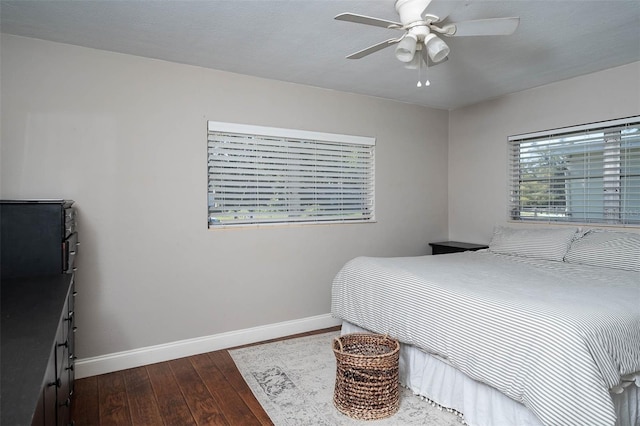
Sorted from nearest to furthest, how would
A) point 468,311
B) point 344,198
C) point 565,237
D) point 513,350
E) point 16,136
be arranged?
point 513,350, point 468,311, point 16,136, point 565,237, point 344,198

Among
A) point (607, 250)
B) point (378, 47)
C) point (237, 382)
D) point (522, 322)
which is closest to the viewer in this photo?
point (522, 322)

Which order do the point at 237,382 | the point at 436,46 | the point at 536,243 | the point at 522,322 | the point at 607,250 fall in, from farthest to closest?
the point at 536,243 < the point at 607,250 < the point at 237,382 < the point at 436,46 < the point at 522,322

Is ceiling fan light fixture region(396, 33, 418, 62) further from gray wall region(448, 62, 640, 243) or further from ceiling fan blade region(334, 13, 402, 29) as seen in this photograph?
gray wall region(448, 62, 640, 243)

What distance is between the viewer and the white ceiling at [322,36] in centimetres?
225

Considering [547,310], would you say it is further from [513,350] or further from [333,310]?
[333,310]

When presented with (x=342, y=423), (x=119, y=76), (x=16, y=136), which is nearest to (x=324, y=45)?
(x=119, y=76)

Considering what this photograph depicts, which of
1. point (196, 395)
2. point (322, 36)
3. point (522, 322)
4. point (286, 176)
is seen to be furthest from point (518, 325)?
point (286, 176)

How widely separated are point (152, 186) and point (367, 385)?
7.25ft

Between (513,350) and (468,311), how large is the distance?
324 mm

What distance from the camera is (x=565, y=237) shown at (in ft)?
11.0

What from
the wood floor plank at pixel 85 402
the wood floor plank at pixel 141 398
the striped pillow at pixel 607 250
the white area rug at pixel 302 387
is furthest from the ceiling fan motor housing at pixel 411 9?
the wood floor plank at pixel 85 402

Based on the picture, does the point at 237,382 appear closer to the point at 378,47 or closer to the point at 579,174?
the point at 378,47

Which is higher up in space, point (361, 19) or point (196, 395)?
point (361, 19)

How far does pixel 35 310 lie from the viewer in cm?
150
